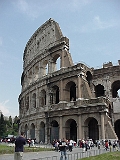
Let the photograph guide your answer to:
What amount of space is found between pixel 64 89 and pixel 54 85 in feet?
6.82

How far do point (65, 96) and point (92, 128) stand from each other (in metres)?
5.26

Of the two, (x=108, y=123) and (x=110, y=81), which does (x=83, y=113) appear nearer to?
(x=108, y=123)

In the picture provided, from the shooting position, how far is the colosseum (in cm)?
2469

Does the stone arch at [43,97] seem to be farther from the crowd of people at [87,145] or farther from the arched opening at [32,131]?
the crowd of people at [87,145]

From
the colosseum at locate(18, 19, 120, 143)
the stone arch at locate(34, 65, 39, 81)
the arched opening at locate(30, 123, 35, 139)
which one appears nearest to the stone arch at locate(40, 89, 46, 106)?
the colosseum at locate(18, 19, 120, 143)

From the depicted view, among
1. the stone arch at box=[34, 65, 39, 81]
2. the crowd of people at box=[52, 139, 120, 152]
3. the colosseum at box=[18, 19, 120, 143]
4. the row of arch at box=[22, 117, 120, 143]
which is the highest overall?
the stone arch at box=[34, 65, 39, 81]

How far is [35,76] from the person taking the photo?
115 feet

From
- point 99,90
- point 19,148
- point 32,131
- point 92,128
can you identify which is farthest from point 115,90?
point 19,148

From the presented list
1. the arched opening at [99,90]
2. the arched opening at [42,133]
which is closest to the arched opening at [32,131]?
the arched opening at [42,133]

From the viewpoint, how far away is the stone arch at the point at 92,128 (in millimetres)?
24953

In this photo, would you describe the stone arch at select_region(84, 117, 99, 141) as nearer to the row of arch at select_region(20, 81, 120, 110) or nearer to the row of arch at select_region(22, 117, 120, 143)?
the row of arch at select_region(22, 117, 120, 143)

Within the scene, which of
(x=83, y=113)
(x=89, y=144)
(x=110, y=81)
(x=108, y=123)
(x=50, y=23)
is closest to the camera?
(x=89, y=144)

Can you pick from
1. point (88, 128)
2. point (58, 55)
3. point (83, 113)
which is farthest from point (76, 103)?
point (58, 55)

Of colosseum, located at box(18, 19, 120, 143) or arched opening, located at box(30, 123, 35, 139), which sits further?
arched opening, located at box(30, 123, 35, 139)
